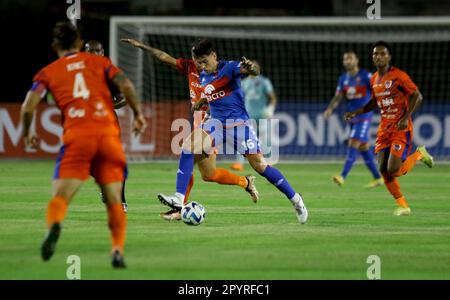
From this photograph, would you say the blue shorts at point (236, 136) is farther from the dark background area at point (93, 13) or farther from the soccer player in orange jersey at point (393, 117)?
the dark background area at point (93, 13)

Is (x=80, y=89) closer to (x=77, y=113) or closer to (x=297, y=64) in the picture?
(x=77, y=113)

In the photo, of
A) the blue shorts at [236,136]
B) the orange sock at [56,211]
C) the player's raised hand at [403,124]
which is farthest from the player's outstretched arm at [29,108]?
the player's raised hand at [403,124]

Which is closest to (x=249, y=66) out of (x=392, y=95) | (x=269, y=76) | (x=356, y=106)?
(x=392, y=95)

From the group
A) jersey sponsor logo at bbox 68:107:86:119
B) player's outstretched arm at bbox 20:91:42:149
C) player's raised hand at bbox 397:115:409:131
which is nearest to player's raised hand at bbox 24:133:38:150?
player's outstretched arm at bbox 20:91:42:149

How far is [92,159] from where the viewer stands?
7.84 m

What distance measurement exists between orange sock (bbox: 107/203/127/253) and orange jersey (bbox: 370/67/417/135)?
5.54 m

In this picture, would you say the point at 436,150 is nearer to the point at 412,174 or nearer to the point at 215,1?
the point at 412,174

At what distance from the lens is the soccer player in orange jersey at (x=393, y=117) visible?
479 inches

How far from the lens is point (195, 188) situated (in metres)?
16.0

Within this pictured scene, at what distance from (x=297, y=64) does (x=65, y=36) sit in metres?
18.7

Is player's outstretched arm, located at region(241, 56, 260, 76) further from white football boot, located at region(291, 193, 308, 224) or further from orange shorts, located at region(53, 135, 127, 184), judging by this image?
orange shorts, located at region(53, 135, 127, 184)

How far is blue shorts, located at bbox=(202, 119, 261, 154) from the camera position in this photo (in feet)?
36.2

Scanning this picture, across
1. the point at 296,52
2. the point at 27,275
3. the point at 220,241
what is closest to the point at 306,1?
the point at 296,52

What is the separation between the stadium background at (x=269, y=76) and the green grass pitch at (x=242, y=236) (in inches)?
257
